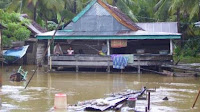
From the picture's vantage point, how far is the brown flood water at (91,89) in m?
13.0

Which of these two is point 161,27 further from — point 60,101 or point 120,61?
point 60,101

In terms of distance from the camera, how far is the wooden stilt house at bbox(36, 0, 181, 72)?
2448cm

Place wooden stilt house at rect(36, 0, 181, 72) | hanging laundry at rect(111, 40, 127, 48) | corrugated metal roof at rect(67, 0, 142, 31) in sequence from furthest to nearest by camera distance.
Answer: corrugated metal roof at rect(67, 0, 142, 31) < hanging laundry at rect(111, 40, 127, 48) < wooden stilt house at rect(36, 0, 181, 72)

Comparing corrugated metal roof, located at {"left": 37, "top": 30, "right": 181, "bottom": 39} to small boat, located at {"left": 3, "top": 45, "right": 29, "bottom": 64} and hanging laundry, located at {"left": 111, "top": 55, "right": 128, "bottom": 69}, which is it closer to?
hanging laundry, located at {"left": 111, "top": 55, "right": 128, "bottom": 69}

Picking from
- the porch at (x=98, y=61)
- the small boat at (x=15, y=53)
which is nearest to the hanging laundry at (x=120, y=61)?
the porch at (x=98, y=61)

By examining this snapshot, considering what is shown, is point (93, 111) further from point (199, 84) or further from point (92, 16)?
point (92, 16)

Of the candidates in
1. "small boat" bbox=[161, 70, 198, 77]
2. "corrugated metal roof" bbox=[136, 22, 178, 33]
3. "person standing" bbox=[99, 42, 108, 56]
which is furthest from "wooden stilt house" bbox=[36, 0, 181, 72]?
"corrugated metal roof" bbox=[136, 22, 178, 33]

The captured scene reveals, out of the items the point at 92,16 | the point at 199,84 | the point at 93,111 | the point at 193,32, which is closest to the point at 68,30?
the point at 92,16

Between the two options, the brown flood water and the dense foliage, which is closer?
the brown flood water

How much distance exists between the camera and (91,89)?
1730cm

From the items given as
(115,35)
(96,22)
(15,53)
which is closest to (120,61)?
(115,35)

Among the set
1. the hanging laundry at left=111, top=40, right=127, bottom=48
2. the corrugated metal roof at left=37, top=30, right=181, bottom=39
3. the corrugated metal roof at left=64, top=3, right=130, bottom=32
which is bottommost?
the hanging laundry at left=111, top=40, right=127, bottom=48

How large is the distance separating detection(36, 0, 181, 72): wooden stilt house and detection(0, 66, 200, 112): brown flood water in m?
1.29

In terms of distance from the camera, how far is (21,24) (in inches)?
1156
